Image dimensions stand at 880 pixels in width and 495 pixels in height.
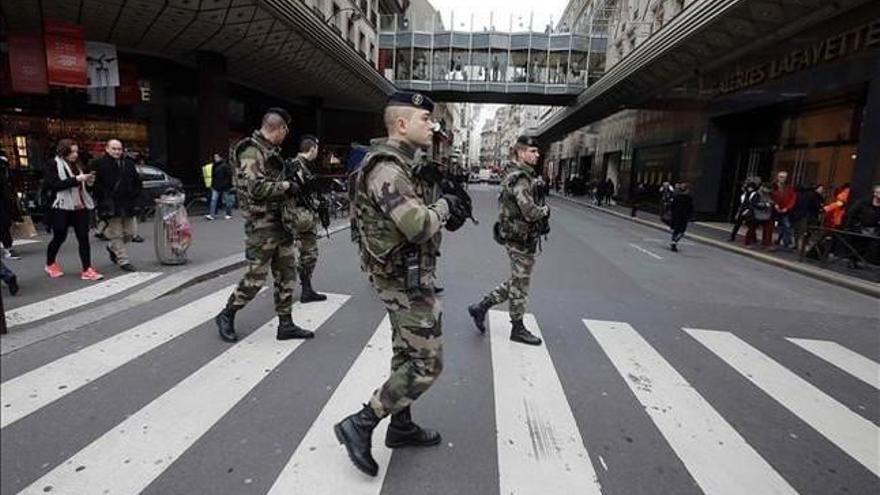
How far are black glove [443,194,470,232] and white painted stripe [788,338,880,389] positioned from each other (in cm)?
447

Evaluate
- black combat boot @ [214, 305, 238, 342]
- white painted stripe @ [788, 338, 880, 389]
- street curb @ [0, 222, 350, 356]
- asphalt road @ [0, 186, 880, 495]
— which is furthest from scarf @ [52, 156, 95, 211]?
white painted stripe @ [788, 338, 880, 389]

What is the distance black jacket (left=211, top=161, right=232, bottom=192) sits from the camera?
13.7 meters

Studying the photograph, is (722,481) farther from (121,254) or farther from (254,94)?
(254,94)

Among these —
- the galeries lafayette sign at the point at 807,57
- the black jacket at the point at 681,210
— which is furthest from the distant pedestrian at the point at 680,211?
the galeries lafayette sign at the point at 807,57

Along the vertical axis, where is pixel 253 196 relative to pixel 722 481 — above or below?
above

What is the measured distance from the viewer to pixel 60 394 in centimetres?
345

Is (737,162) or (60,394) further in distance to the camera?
(737,162)

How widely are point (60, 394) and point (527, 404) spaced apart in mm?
3307

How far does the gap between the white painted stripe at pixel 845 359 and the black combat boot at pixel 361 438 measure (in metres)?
4.68

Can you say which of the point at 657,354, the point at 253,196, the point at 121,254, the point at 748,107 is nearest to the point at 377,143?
the point at 253,196

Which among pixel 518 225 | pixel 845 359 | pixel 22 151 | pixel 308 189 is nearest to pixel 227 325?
pixel 308 189

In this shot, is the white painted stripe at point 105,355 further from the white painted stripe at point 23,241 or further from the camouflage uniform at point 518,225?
the white painted stripe at point 23,241

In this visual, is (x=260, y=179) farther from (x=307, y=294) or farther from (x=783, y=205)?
(x=783, y=205)

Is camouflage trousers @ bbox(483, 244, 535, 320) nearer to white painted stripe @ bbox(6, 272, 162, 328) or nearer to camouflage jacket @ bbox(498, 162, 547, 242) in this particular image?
camouflage jacket @ bbox(498, 162, 547, 242)
